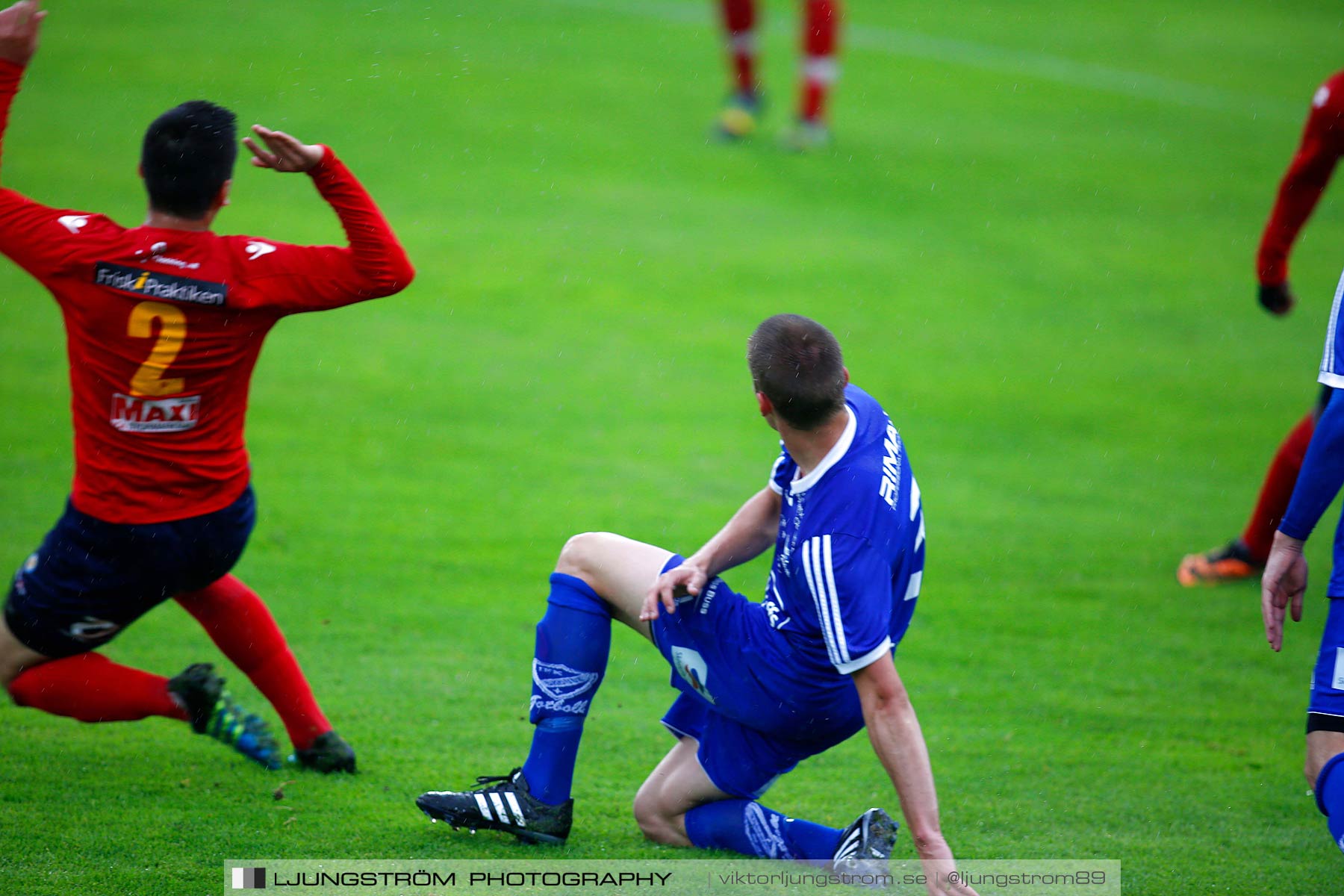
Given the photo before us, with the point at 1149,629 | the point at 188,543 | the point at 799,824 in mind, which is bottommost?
the point at 1149,629

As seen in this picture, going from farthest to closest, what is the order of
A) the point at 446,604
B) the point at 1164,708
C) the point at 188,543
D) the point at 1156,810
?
the point at 446,604 < the point at 1164,708 < the point at 1156,810 < the point at 188,543

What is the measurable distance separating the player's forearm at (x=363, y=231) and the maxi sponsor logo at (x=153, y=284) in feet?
1.14

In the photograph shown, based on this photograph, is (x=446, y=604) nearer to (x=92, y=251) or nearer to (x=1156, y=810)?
(x=92, y=251)

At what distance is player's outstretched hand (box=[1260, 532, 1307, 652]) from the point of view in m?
2.80

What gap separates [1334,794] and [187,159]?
289 centimetres

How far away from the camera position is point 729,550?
3.27 metres

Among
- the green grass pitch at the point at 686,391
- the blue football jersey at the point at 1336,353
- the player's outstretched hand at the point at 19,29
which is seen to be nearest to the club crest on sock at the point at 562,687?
the green grass pitch at the point at 686,391

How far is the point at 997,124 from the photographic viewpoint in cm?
1292

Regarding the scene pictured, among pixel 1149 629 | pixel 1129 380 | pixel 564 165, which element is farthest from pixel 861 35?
pixel 1149 629

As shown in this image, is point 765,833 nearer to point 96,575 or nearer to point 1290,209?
point 96,575

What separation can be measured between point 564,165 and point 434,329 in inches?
133

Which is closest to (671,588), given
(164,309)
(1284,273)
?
(164,309)

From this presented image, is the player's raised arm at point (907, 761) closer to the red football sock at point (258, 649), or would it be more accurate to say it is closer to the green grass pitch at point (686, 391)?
the green grass pitch at point (686, 391)

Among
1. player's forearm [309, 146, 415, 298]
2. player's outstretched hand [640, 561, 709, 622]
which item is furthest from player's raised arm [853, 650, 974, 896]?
player's forearm [309, 146, 415, 298]
